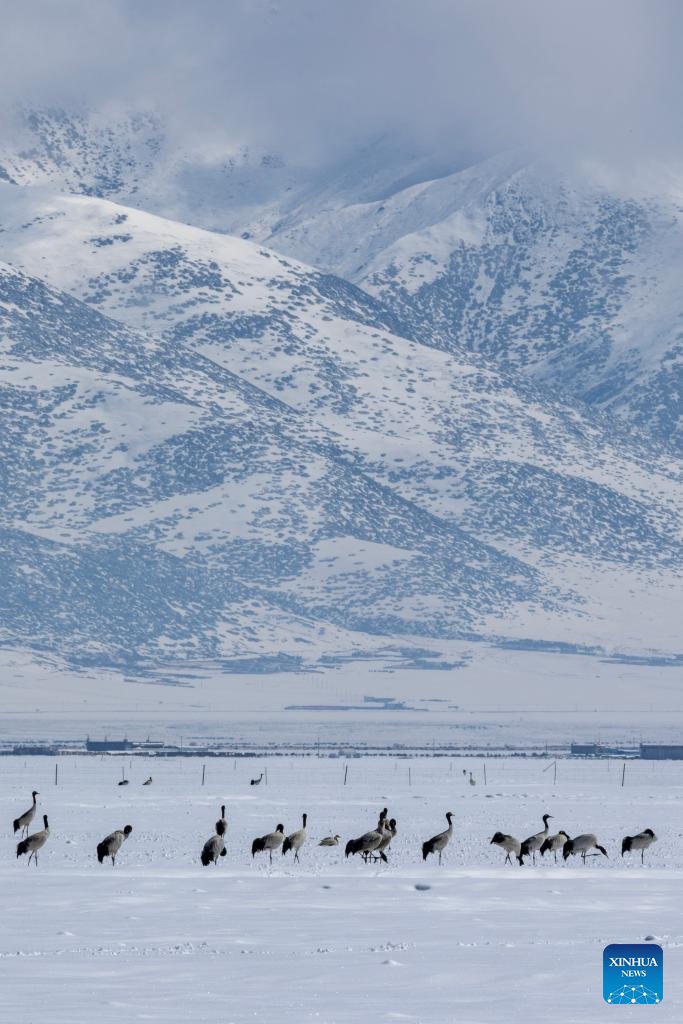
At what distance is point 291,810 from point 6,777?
114 ft

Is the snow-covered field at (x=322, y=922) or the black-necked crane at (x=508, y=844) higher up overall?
the black-necked crane at (x=508, y=844)

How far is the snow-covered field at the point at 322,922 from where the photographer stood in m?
39.8

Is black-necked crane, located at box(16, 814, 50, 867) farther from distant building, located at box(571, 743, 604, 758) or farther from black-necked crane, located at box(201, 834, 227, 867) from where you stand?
distant building, located at box(571, 743, 604, 758)

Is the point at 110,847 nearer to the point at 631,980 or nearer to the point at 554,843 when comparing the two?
the point at 554,843

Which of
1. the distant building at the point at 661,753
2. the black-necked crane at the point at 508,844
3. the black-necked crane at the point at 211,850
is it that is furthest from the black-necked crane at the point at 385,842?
the distant building at the point at 661,753

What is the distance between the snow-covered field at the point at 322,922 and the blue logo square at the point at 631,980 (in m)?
0.38

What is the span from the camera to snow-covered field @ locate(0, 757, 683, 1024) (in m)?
39.8

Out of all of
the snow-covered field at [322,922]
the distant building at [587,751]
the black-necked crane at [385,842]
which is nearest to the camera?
the snow-covered field at [322,922]

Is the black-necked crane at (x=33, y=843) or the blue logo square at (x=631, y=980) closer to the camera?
the blue logo square at (x=631, y=980)

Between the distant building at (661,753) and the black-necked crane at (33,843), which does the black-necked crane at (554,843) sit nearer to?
the black-necked crane at (33,843)

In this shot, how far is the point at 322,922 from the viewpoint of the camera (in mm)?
51000

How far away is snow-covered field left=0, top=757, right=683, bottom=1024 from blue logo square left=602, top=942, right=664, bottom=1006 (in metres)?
0.38

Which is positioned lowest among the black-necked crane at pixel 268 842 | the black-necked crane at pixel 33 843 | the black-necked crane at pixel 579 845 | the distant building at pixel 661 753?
the black-necked crane at pixel 33 843

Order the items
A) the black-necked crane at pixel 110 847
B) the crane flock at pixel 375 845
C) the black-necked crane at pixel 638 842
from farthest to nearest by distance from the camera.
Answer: the black-necked crane at pixel 638 842 < the crane flock at pixel 375 845 < the black-necked crane at pixel 110 847
